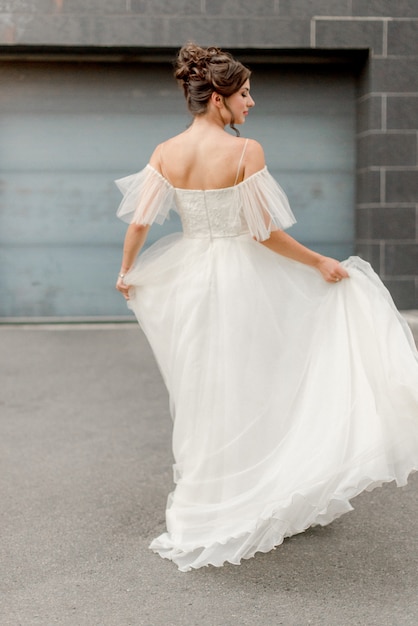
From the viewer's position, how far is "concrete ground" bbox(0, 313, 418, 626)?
312 centimetres

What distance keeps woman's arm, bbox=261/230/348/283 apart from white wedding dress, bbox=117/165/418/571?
5cm

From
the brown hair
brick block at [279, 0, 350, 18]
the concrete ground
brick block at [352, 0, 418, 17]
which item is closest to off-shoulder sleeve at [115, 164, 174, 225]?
the brown hair

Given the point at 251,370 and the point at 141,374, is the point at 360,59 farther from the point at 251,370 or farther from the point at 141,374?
the point at 251,370

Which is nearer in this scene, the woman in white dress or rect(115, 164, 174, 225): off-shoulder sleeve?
the woman in white dress

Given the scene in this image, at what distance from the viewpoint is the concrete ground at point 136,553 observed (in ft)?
10.2

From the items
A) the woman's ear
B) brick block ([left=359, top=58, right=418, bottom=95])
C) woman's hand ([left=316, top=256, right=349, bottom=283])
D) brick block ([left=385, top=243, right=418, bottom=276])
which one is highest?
brick block ([left=359, top=58, right=418, bottom=95])

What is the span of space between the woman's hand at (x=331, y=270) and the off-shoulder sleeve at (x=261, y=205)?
0.23m

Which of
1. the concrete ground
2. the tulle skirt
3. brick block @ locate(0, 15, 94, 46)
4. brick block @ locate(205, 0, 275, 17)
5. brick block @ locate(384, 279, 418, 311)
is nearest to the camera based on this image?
the concrete ground

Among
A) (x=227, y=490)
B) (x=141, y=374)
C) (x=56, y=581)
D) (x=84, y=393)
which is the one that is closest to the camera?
(x=56, y=581)

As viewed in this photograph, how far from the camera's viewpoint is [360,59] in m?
10.7

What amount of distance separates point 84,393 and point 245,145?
3796 mm

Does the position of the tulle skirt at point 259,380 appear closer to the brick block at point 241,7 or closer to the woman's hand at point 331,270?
the woman's hand at point 331,270

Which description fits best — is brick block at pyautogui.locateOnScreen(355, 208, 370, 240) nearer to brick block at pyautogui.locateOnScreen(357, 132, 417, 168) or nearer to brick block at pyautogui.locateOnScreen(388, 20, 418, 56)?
brick block at pyautogui.locateOnScreen(357, 132, 417, 168)

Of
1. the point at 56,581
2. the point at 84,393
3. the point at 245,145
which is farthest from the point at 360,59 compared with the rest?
the point at 56,581
